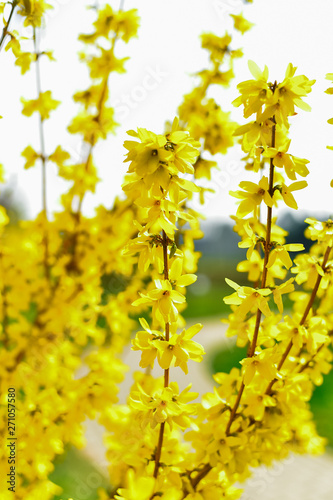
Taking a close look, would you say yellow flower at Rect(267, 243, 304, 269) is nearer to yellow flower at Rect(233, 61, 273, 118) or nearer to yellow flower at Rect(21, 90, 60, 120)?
yellow flower at Rect(233, 61, 273, 118)

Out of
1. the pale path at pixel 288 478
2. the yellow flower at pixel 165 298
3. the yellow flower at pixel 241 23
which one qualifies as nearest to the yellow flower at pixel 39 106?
the yellow flower at pixel 241 23

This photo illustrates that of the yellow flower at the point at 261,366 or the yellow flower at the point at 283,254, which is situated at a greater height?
the yellow flower at the point at 283,254

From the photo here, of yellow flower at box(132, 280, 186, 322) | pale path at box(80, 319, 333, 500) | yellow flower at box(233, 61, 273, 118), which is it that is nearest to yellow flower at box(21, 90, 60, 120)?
yellow flower at box(233, 61, 273, 118)

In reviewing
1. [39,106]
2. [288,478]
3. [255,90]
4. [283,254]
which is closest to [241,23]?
[39,106]

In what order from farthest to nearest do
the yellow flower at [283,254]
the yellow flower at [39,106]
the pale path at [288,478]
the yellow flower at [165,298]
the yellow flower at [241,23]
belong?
the pale path at [288,478] < the yellow flower at [39,106] < the yellow flower at [241,23] < the yellow flower at [283,254] < the yellow flower at [165,298]

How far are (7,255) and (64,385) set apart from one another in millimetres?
728

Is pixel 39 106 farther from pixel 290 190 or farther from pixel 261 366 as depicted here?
pixel 261 366

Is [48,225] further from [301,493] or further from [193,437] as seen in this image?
[301,493]

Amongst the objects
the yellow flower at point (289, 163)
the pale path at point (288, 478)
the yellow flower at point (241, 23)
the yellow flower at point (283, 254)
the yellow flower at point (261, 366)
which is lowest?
the pale path at point (288, 478)

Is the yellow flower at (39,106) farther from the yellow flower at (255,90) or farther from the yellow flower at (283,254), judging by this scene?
the yellow flower at (283,254)

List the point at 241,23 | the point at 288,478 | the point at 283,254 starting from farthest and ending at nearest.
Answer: the point at 288,478 → the point at 241,23 → the point at 283,254

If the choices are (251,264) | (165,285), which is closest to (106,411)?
(251,264)

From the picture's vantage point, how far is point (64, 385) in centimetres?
191

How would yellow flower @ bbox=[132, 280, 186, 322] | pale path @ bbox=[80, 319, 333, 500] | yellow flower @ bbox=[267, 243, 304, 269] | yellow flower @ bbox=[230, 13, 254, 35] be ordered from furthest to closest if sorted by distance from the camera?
1. pale path @ bbox=[80, 319, 333, 500]
2. yellow flower @ bbox=[230, 13, 254, 35]
3. yellow flower @ bbox=[267, 243, 304, 269]
4. yellow flower @ bbox=[132, 280, 186, 322]
